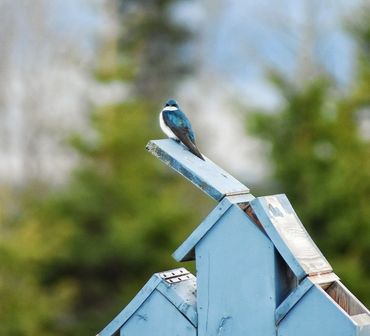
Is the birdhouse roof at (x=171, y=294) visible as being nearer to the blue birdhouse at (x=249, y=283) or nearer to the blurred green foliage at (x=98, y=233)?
the blue birdhouse at (x=249, y=283)

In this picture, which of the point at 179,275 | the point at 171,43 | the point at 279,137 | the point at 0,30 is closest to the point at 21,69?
the point at 0,30

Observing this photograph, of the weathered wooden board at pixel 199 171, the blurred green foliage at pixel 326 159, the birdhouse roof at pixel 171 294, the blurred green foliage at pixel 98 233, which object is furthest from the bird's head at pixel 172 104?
the blurred green foliage at pixel 98 233

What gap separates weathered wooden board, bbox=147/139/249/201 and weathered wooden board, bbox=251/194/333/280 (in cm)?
12

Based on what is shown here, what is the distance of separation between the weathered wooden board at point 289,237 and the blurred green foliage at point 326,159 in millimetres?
11173

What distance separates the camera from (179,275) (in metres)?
3.56

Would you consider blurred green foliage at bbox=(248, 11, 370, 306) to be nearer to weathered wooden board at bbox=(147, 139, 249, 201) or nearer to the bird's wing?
the bird's wing

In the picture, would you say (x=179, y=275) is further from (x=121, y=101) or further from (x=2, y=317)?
(x=121, y=101)

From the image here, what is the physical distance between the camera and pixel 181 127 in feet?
15.3

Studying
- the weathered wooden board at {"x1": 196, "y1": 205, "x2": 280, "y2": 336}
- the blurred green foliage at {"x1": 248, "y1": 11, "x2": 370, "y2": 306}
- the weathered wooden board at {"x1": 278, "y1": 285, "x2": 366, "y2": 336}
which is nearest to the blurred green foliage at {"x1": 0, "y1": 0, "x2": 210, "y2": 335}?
the blurred green foliage at {"x1": 248, "y1": 11, "x2": 370, "y2": 306}

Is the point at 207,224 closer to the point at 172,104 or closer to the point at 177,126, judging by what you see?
the point at 177,126

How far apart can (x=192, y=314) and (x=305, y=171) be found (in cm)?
1208

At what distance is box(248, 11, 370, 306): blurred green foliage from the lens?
14875 millimetres

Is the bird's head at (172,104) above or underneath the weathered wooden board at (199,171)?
above

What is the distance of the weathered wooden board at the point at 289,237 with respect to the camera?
320cm
